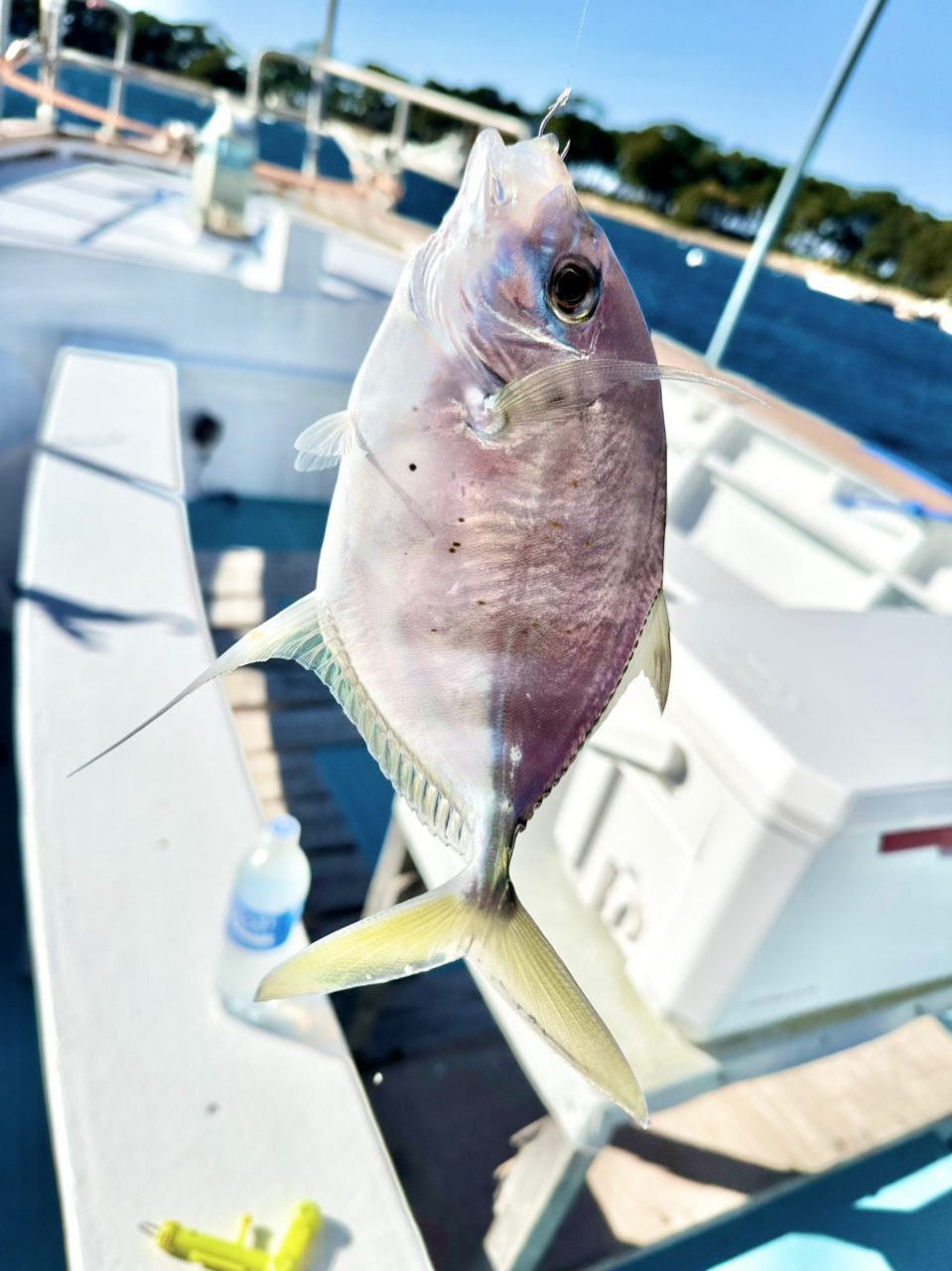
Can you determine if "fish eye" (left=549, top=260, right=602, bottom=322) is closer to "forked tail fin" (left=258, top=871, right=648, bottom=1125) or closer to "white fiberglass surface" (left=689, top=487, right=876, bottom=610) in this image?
"forked tail fin" (left=258, top=871, right=648, bottom=1125)

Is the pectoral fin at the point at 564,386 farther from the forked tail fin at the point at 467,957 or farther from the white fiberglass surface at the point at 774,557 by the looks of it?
the white fiberglass surface at the point at 774,557

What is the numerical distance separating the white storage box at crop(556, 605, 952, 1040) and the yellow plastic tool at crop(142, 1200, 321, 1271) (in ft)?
2.37

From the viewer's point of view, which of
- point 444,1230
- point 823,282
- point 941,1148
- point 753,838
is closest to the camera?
point 753,838

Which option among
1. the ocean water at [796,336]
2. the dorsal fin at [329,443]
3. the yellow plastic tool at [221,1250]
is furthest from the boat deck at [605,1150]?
the ocean water at [796,336]

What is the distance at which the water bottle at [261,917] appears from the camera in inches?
46.3

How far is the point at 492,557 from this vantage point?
1.43ft

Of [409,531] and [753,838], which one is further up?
[409,531]

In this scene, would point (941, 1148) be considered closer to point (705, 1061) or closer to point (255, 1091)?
point (705, 1061)

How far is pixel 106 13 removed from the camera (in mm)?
1533

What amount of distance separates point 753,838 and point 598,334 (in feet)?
3.12

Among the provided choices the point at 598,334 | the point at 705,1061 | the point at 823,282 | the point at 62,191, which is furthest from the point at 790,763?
the point at 823,282

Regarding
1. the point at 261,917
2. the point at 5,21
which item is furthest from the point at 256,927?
the point at 5,21

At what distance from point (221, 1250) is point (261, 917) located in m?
0.39

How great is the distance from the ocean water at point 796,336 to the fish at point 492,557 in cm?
7
